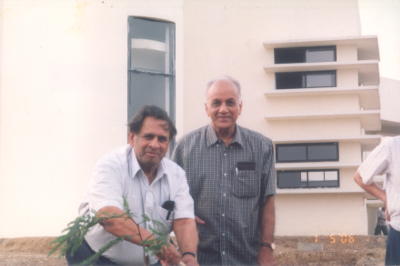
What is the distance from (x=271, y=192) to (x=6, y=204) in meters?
6.49

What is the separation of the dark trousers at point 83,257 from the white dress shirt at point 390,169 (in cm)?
177

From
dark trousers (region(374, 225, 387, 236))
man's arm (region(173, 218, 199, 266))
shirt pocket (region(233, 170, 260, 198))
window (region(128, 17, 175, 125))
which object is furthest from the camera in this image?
dark trousers (region(374, 225, 387, 236))

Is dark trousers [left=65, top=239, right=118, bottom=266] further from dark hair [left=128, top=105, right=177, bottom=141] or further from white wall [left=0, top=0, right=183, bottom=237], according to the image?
white wall [left=0, top=0, right=183, bottom=237]

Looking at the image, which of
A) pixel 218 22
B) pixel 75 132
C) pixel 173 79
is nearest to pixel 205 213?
pixel 75 132

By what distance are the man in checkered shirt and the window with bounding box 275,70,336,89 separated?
34.4 ft

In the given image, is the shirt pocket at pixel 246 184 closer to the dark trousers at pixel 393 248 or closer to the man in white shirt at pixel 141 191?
the man in white shirt at pixel 141 191

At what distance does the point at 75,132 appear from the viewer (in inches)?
346

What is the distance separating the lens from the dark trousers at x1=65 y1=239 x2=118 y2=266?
2523 mm

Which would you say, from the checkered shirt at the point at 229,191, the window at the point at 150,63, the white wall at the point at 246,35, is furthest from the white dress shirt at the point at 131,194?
the white wall at the point at 246,35

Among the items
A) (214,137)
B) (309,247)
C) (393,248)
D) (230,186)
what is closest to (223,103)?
(214,137)

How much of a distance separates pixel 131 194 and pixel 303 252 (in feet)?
33.3

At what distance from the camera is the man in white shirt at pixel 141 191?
8.39 ft

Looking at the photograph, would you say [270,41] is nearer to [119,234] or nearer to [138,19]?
[138,19]

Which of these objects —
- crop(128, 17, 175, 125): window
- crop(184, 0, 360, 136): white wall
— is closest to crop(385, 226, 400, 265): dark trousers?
crop(128, 17, 175, 125): window
